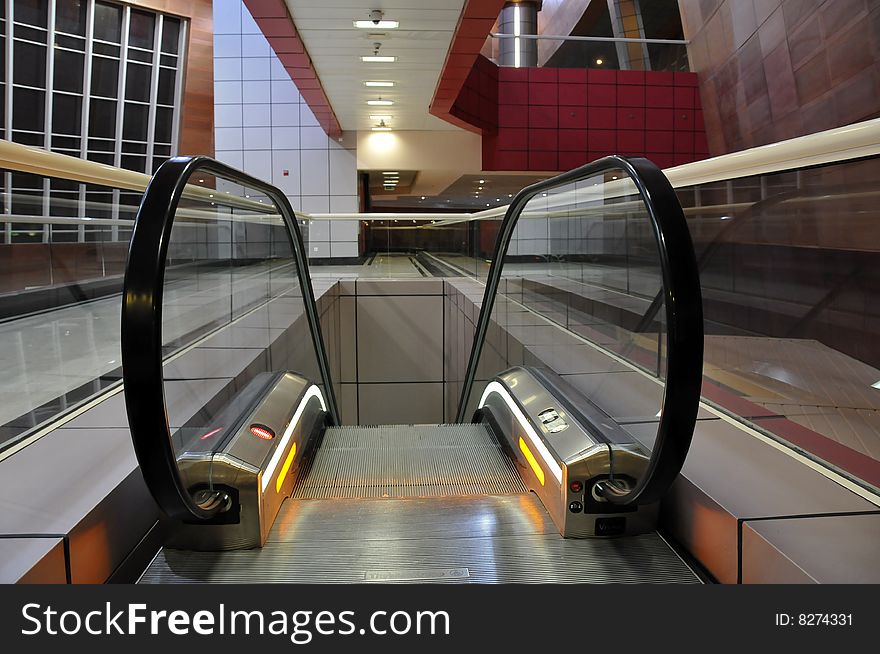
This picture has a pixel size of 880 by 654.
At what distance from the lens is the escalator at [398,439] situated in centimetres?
210

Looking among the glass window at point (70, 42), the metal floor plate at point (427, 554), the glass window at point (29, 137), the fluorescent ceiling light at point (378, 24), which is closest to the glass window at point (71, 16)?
the glass window at point (70, 42)

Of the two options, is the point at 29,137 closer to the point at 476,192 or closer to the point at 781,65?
the point at 476,192

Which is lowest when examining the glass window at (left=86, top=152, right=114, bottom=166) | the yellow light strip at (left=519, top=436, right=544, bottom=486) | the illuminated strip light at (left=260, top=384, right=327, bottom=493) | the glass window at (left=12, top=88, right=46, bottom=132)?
the yellow light strip at (left=519, top=436, right=544, bottom=486)

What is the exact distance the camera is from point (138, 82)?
2091 cm

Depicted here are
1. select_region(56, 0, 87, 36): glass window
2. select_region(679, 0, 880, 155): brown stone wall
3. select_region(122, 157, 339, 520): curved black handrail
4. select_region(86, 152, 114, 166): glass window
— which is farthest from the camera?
select_region(86, 152, 114, 166): glass window

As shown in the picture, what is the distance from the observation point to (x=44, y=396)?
3.32 m

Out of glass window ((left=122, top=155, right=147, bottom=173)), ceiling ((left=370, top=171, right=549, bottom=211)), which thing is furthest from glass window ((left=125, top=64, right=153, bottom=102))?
ceiling ((left=370, top=171, right=549, bottom=211))

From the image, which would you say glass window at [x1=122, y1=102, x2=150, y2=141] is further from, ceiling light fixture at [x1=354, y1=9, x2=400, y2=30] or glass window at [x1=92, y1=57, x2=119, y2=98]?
ceiling light fixture at [x1=354, y1=9, x2=400, y2=30]

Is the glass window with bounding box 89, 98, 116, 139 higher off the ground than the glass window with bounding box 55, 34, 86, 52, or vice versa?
the glass window with bounding box 55, 34, 86, 52

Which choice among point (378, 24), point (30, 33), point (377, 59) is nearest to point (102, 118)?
point (30, 33)

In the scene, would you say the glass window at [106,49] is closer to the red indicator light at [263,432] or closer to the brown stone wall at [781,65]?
the brown stone wall at [781,65]

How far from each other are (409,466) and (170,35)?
20.7m

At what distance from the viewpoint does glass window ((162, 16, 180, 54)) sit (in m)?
21.0

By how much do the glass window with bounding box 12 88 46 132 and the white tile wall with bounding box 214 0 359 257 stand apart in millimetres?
4137
